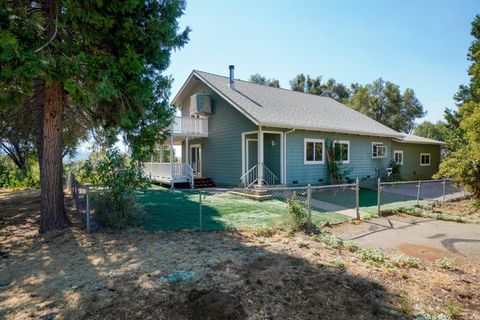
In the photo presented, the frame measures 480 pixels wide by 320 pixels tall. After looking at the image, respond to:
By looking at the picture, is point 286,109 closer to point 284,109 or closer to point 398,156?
point 284,109

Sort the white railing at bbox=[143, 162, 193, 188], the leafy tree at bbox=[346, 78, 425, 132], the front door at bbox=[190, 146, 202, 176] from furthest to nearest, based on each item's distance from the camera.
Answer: the leafy tree at bbox=[346, 78, 425, 132], the front door at bbox=[190, 146, 202, 176], the white railing at bbox=[143, 162, 193, 188]

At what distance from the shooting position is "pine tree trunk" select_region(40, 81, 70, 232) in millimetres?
6398

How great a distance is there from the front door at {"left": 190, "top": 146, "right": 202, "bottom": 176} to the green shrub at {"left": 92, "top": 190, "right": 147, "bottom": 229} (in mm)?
10381

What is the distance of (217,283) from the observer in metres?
3.57

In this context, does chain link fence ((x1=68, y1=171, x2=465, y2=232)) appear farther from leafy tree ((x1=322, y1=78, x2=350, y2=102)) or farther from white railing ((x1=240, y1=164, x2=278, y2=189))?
leafy tree ((x1=322, y1=78, x2=350, y2=102))

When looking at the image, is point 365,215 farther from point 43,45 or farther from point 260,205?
point 43,45

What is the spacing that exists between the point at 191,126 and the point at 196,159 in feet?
10.1

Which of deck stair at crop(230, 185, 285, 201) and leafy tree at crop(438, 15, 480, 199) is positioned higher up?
leafy tree at crop(438, 15, 480, 199)

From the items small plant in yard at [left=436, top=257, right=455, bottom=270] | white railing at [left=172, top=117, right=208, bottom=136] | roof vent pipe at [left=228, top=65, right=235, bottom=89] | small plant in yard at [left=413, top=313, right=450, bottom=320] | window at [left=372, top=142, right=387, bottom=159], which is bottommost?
small plant in yard at [left=436, top=257, right=455, bottom=270]

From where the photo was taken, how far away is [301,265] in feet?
13.8

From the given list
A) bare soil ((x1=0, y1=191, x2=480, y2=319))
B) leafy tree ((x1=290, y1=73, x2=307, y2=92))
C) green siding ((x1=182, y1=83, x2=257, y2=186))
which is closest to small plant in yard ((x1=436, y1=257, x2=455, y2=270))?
bare soil ((x1=0, y1=191, x2=480, y2=319))

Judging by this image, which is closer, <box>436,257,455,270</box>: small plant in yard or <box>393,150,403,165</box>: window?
<box>436,257,455,270</box>: small plant in yard

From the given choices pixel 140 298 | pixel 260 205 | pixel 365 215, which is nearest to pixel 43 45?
pixel 140 298

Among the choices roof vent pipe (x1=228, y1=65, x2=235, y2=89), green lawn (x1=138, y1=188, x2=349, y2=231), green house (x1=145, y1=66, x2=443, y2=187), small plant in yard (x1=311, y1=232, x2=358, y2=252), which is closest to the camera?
small plant in yard (x1=311, y1=232, x2=358, y2=252)
